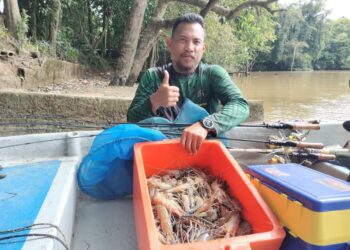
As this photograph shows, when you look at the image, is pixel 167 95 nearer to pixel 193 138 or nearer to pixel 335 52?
pixel 193 138

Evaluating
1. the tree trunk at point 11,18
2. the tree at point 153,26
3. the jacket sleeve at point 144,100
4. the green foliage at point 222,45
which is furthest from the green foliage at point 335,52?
the jacket sleeve at point 144,100

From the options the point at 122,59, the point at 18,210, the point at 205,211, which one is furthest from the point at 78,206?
the point at 122,59

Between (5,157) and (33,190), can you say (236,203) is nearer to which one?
(33,190)

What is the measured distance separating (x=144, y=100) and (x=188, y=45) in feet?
1.76

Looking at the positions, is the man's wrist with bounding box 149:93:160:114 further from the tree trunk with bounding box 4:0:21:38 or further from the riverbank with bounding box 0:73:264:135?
the tree trunk with bounding box 4:0:21:38

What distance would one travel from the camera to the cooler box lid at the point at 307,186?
41.4 inches

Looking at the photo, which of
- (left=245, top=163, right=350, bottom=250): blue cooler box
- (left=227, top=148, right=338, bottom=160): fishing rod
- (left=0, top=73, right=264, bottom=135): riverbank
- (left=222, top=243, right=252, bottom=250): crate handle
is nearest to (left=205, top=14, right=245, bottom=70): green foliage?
(left=0, top=73, right=264, bottom=135): riverbank

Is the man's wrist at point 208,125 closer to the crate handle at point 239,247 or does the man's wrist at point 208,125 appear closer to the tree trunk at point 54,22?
the crate handle at point 239,247

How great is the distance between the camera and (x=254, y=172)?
4.77 feet

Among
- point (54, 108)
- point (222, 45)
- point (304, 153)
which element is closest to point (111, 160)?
point (304, 153)

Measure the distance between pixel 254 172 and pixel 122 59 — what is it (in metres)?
7.33

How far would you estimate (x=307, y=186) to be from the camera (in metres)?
1.18

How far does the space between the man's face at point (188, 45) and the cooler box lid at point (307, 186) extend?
1111 mm

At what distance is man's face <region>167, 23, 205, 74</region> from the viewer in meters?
2.29
